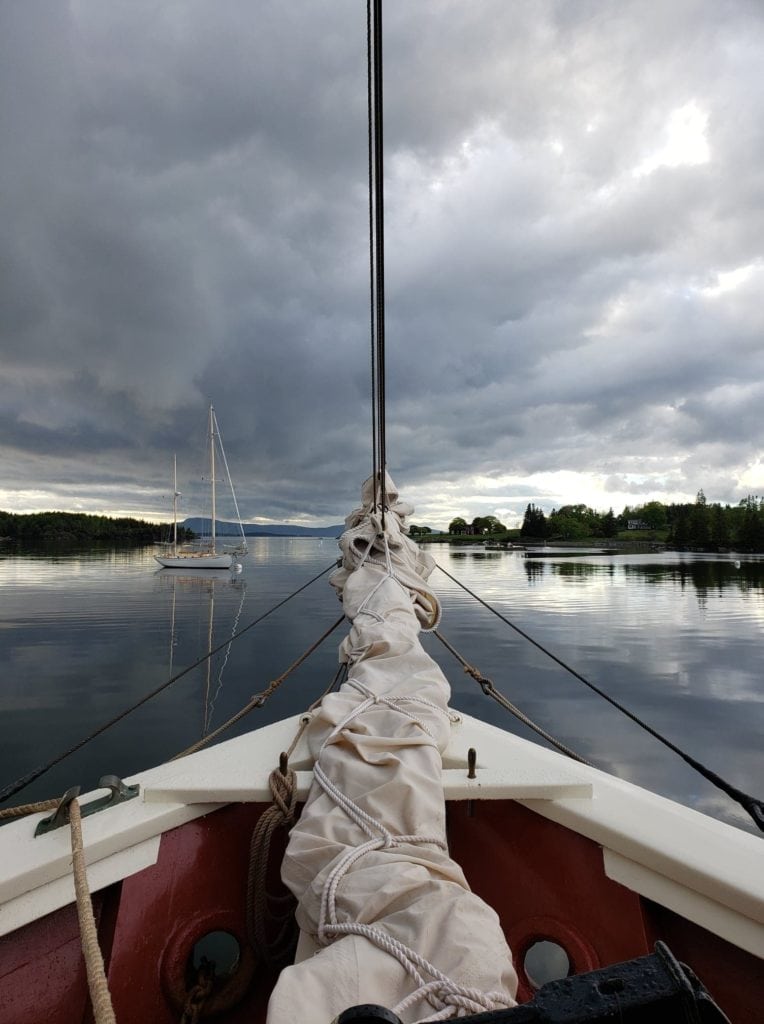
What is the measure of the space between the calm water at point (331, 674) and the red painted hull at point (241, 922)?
4.54 m

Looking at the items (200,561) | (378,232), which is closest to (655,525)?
→ (200,561)

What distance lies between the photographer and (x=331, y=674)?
408 inches

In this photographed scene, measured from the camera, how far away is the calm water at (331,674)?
6543mm

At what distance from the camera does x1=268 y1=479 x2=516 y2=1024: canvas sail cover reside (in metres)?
0.96

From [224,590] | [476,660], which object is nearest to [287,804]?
[476,660]

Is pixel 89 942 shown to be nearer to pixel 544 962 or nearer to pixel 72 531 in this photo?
pixel 544 962

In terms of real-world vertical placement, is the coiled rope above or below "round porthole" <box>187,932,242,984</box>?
above

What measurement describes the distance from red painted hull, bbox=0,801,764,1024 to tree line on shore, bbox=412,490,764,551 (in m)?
99.9

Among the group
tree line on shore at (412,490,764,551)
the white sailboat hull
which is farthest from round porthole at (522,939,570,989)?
tree line on shore at (412,490,764,551)

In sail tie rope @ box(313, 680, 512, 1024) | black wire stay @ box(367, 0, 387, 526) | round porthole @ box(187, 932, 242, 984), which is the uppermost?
black wire stay @ box(367, 0, 387, 526)

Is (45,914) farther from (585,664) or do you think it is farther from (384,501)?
(585,664)

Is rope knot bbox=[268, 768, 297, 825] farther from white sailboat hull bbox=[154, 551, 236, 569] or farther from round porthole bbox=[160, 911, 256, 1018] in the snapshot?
white sailboat hull bbox=[154, 551, 236, 569]

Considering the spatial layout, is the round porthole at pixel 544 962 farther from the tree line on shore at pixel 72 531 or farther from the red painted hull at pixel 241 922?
the tree line on shore at pixel 72 531

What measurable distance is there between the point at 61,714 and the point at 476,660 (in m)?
8.38
